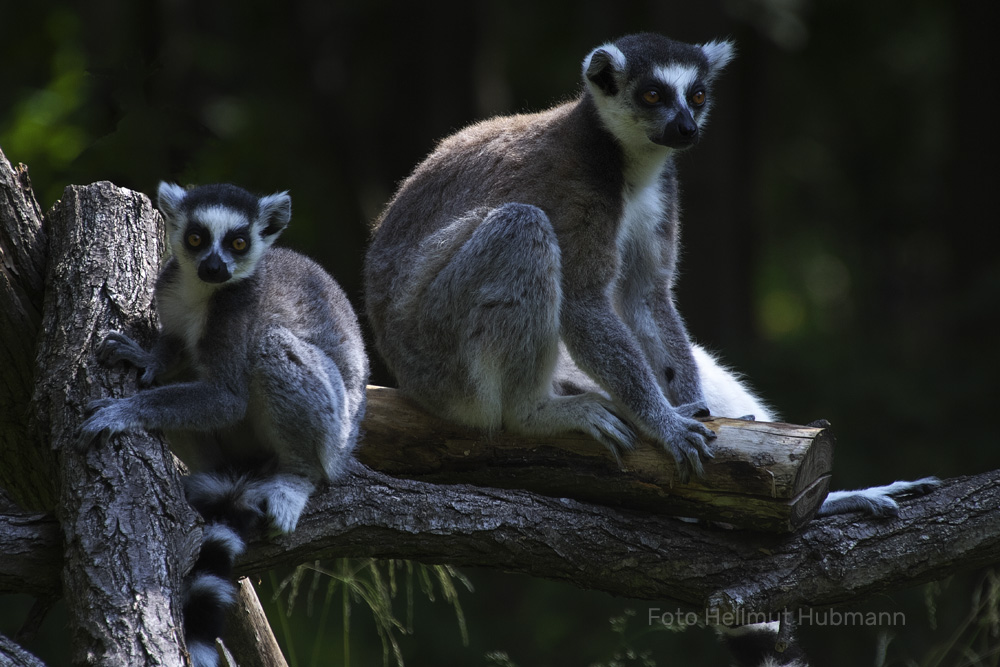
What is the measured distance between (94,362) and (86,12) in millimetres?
6929

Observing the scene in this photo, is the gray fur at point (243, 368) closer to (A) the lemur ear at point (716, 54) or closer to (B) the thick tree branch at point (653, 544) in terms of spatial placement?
(B) the thick tree branch at point (653, 544)

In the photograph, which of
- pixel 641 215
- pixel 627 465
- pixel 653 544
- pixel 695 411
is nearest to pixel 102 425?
pixel 627 465

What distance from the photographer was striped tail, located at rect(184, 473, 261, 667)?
141 inches

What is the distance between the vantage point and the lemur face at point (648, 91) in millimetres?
4621

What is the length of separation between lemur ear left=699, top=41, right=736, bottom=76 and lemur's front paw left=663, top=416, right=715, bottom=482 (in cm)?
198

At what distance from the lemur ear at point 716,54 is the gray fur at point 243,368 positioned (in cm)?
232

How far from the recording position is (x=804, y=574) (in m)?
4.20

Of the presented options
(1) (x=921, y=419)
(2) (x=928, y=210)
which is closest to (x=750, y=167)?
(1) (x=921, y=419)

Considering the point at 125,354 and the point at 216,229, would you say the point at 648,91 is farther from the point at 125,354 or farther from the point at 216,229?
the point at 125,354

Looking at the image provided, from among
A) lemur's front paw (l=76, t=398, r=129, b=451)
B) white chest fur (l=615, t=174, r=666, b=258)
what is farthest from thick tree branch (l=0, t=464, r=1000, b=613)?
white chest fur (l=615, t=174, r=666, b=258)

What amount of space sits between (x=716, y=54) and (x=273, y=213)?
250 centimetres

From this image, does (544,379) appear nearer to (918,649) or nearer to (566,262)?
(566,262)

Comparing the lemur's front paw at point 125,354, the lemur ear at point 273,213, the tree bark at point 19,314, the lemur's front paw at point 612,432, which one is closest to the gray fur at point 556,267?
the lemur's front paw at point 612,432

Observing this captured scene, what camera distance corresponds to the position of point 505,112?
10.1m
